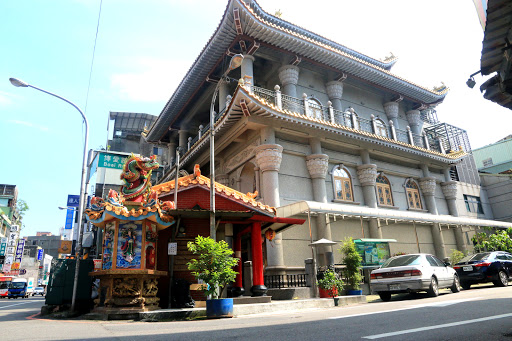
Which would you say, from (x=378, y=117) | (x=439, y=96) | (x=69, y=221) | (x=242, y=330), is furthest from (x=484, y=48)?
(x=69, y=221)

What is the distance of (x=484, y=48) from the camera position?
5.83 metres

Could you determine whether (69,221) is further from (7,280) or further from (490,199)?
(490,199)

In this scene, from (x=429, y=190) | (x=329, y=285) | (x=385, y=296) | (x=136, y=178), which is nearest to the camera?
(x=136, y=178)

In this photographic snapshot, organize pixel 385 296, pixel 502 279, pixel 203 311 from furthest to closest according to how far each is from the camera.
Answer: pixel 502 279
pixel 385 296
pixel 203 311

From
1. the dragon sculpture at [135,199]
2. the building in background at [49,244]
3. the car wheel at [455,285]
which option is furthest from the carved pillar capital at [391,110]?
the building in background at [49,244]

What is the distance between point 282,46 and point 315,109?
394 cm

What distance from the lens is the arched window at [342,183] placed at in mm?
19078

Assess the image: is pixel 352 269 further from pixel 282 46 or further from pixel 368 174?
pixel 282 46

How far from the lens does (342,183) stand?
766 inches

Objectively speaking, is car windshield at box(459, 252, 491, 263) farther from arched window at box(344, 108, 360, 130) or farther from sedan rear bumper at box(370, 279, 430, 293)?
arched window at box(344, 108, 360, 130)

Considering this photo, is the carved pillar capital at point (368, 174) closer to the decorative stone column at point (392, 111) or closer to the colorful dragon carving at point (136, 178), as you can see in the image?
the decorative stone column at point (392, 111)

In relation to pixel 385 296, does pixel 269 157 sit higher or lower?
higher

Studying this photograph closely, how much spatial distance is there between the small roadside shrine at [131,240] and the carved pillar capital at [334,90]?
13448 mm

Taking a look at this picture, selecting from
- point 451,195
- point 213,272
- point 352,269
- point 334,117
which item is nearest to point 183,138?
point 334,117
